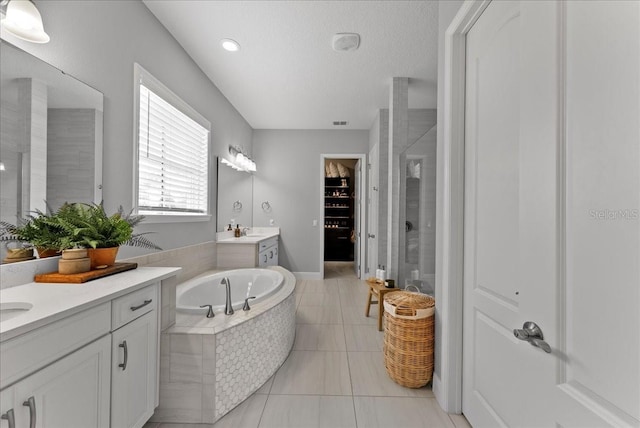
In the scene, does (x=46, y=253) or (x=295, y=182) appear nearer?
(x=46, y=253)

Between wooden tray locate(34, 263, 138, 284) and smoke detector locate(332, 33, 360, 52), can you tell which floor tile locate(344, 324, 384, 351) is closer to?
wooden tray locate(34, 263, 138, 284)

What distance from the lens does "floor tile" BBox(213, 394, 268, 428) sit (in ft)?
4.96

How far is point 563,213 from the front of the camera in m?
0.84

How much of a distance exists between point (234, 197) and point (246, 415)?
307 cm

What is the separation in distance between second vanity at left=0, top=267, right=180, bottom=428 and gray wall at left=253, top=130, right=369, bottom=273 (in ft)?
11.6

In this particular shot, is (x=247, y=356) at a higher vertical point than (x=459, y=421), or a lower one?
higher

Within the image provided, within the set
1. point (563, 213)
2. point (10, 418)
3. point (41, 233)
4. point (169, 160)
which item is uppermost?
point (169, 160)

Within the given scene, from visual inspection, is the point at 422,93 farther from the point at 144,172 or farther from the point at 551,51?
the point at 144,172

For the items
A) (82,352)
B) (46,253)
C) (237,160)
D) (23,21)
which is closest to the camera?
(82,352)

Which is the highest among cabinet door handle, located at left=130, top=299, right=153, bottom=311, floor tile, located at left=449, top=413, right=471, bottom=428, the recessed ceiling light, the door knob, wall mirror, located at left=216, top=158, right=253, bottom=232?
the recessed ceiling light

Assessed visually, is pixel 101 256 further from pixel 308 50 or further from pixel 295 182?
pixel 295 182

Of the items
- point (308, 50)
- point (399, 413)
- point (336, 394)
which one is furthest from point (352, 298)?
point (308, 50)

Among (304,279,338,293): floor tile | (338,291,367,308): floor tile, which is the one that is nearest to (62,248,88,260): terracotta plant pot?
(338,291,367,308): floor tile

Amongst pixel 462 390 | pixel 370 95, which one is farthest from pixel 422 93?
pixel 462 390
